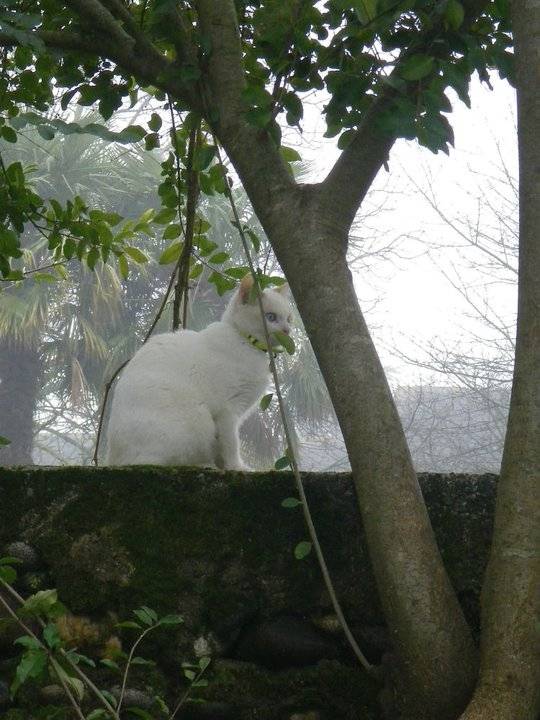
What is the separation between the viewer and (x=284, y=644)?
1.30m

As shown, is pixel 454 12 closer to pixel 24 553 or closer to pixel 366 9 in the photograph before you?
pixel 366 9

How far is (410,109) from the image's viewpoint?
1.18 m

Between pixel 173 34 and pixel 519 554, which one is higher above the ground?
pixel 173 34

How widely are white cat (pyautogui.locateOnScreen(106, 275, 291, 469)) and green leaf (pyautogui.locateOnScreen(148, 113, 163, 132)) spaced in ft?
1.50

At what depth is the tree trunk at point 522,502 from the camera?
1.04 meters

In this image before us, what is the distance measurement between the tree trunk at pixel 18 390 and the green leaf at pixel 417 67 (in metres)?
9.58

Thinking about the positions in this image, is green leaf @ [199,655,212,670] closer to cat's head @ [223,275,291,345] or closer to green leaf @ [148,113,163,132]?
cat's head @ [223,275,291,345]

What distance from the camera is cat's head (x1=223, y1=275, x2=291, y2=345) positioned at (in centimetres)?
217

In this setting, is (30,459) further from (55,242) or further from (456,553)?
(456,553)

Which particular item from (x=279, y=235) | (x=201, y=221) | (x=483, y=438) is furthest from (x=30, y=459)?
(x=279, y=235)

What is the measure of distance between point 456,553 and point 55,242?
44.5 inches

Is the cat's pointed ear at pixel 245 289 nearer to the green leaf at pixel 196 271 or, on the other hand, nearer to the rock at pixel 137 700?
the green leaf at pixel 196 271

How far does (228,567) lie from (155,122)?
1119mm

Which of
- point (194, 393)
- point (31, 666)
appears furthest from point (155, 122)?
point (31, 666)
